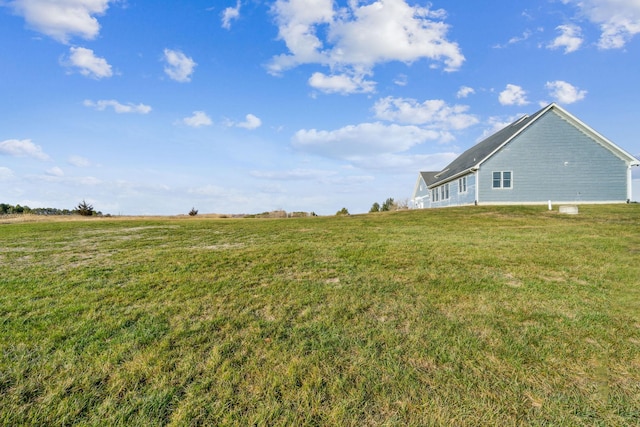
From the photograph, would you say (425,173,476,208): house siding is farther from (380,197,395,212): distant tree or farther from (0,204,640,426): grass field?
(0,204,640,426): grass field

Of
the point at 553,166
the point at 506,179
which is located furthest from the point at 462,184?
the point at 553,166

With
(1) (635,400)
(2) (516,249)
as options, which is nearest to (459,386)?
(1) (635,400)

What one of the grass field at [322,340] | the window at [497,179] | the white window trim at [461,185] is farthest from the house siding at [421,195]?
the grass field at [322,340]

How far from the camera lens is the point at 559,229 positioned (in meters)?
11.5

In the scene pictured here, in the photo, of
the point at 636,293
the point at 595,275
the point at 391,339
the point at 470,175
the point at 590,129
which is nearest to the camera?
the point at 391,339

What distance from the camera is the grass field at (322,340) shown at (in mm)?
2646

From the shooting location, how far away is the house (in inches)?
891

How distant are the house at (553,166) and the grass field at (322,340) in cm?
1727

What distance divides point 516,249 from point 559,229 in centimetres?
495

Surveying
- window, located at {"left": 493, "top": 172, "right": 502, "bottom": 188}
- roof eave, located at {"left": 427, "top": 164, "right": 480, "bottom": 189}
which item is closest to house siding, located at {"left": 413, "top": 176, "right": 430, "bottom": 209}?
roof eave, located at {"left": 427, "top": 164, "right": 480, "bottom": 189}

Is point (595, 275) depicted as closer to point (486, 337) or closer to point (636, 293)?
point (636, 293)

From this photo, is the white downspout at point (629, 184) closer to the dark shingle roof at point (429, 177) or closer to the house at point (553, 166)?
the house at point (553, 166)

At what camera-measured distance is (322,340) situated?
3699 mm

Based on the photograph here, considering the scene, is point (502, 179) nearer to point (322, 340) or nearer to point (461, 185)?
point (461, 185)
